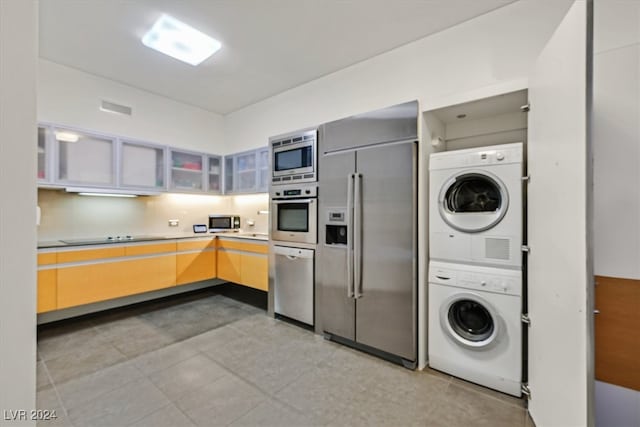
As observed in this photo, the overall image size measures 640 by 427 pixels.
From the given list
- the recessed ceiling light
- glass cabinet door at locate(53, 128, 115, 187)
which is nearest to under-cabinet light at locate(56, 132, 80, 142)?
glass cabinet door at locate(53, 128, 115, 187)

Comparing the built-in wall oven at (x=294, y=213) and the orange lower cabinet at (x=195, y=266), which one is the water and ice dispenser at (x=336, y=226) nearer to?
the built-in wall oven at (x=294, y=213)

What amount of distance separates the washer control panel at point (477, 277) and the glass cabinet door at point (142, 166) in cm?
359

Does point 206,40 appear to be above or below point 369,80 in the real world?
above

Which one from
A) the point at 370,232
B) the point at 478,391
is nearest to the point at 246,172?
the point at 370,232

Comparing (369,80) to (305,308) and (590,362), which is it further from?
(590,362)

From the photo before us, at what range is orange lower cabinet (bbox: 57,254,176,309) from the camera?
9.04 feet

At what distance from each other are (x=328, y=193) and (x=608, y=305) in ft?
6.84

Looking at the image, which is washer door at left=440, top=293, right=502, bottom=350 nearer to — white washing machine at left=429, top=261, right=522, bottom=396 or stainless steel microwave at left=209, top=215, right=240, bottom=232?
white washing machine at left=429, top=261, right=522, bottom=396

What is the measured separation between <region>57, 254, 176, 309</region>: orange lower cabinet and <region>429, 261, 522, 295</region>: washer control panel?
126 inches

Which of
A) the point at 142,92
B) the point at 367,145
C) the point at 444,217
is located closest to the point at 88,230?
the point at 142,92

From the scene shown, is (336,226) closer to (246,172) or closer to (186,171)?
(246,172)

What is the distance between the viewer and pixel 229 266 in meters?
3.84

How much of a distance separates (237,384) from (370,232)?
157 cm

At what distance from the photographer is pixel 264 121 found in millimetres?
4121
